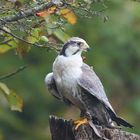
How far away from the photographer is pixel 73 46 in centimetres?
645

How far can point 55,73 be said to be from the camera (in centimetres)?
644

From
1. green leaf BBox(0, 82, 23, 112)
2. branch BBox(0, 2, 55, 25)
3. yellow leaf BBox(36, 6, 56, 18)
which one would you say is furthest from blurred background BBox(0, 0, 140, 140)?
branch BBox(0, 2, 55, 25)

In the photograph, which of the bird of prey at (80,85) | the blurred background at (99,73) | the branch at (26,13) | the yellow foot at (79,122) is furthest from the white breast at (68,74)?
the blurred background at (99,73)

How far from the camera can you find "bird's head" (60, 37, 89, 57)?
642cm

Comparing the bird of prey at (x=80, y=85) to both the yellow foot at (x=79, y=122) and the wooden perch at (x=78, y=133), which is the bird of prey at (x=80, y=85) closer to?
the yellow foot at (x=79, y=122)

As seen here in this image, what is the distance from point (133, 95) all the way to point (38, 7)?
8.97 metres

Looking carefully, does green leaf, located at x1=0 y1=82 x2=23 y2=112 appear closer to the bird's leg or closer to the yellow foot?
the bird's leg

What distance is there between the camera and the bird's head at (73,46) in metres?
6.42

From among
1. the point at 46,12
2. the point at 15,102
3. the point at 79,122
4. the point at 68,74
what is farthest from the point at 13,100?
the point at 46,12

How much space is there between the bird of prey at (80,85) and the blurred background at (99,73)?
6.77 metres

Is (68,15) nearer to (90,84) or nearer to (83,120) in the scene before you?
(90,84)

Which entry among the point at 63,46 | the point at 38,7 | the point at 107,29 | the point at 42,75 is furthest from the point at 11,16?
the point at 107,29

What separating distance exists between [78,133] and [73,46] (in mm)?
697

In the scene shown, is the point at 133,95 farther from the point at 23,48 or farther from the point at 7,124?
the point at 23,48
